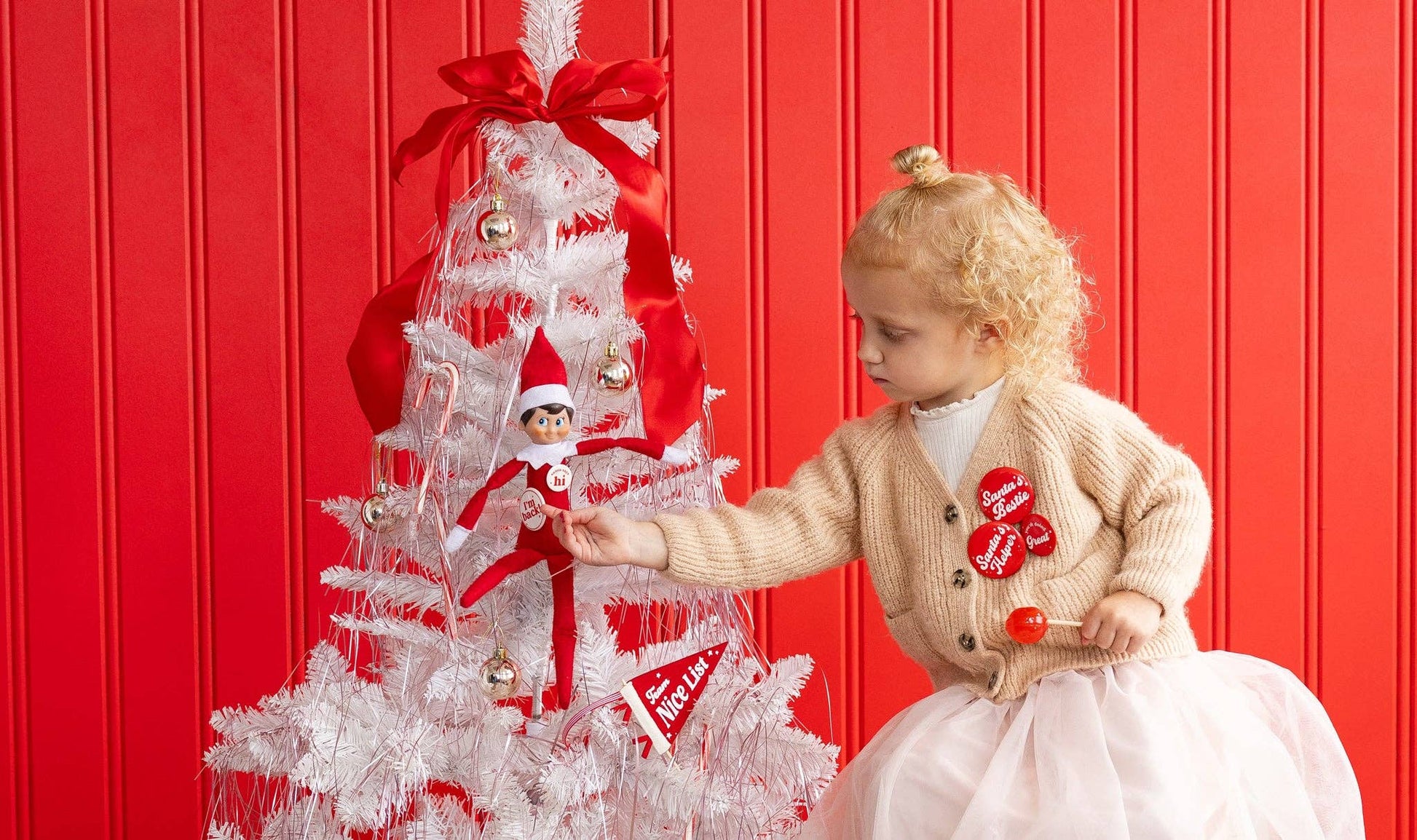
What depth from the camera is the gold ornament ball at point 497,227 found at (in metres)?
1.09

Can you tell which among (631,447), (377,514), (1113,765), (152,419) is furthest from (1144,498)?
(152,419)

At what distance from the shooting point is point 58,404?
1668 mm

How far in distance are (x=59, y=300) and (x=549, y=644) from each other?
99cm

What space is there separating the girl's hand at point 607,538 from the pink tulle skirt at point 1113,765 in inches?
10.6

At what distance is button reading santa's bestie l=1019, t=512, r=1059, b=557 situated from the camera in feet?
3.65

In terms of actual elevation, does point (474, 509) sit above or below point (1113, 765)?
above

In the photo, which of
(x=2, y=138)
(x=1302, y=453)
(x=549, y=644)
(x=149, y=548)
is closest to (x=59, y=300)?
(x=2, y=138)

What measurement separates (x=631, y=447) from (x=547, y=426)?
81mm

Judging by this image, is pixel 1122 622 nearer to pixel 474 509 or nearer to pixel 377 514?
pixel 474 509

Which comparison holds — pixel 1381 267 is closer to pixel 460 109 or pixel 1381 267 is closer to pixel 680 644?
pixel 680 644

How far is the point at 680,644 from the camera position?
46.2 inches

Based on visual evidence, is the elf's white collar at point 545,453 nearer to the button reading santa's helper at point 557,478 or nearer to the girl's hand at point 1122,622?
the button reading santa's helper at point 557,478

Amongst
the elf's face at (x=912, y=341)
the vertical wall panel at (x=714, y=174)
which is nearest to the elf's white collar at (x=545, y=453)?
the elf's face at (x=912, y=341)

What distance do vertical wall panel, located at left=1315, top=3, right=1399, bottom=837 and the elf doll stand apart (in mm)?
1152
